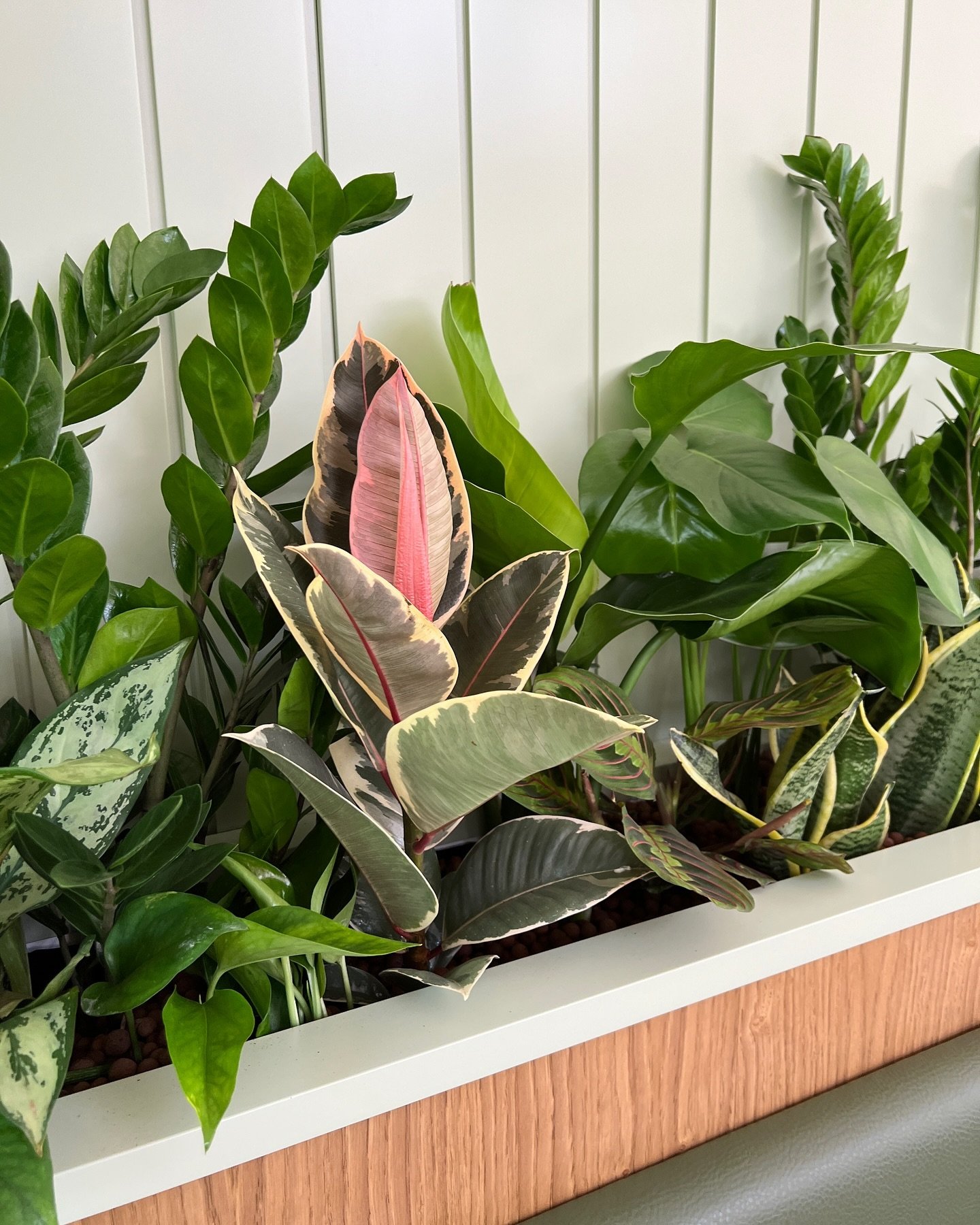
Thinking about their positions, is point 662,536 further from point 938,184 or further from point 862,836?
point 938,184

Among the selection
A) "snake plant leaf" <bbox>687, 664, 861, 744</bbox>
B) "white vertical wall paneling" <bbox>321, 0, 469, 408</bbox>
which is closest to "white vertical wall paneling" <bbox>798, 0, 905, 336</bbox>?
"white vertical wall paneling" <bbox>321, 0, 469, 408</bbox>

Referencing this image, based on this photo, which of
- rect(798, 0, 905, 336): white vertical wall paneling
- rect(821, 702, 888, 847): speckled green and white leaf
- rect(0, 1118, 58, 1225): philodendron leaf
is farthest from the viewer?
rect(798, 0, 905, 336): white vertical wall paneling

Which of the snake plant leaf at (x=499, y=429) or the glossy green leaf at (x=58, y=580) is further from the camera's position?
the snake plant leaf at (x=499, y=429)

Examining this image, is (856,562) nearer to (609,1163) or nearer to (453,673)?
(453,673)

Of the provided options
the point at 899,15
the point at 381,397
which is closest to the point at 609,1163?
the point at 381,397

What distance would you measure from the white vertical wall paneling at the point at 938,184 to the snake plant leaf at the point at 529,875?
2.32 ft

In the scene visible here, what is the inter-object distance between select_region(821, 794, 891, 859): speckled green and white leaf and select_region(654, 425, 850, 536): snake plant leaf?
0.80 ft

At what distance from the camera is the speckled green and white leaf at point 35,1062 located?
37 cm

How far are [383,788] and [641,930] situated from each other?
0.21 metres

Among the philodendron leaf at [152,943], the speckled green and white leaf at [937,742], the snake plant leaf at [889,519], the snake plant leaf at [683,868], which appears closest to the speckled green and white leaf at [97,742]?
the philodendron leaf at [152,943]

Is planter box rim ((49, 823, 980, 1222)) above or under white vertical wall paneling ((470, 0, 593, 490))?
under

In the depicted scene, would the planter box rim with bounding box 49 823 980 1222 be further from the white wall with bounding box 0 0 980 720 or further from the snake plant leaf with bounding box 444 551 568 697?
the white wall with bounding box 0 0 980 720

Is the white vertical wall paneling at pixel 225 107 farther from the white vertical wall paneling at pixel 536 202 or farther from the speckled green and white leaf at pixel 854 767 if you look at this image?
the speckled green and white leaf at pixel 854 767

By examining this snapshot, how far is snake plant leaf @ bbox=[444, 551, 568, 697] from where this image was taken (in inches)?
19.8
